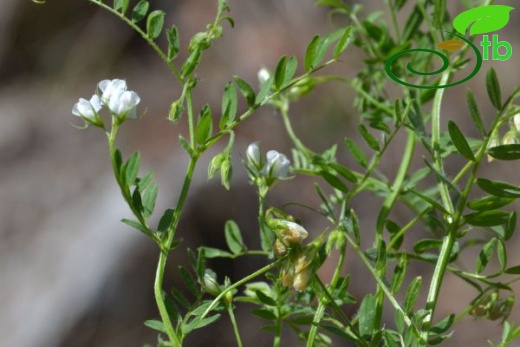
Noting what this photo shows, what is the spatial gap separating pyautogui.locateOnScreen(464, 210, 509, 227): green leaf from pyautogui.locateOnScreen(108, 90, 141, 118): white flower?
247 millimetres

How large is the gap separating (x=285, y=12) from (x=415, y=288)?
2994 millimetres

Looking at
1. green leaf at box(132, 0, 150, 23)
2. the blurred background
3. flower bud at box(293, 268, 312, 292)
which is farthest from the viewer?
the blurred background

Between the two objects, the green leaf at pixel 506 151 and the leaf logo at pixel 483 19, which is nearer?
the green leaf at pixel 506 151

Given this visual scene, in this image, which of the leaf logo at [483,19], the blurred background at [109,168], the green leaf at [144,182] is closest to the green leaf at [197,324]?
the green leaf at [144,182]

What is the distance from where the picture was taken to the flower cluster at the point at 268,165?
653 millimetres

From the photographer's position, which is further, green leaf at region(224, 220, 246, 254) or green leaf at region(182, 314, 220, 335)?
green leaf at region(224, 220, 246, 254)

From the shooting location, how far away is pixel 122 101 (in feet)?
2.04

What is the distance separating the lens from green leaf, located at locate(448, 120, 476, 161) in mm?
597

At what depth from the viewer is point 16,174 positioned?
3018 mm

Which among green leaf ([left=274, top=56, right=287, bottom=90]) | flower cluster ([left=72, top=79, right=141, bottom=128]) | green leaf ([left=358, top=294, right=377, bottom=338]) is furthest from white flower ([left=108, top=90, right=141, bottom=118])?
green leaf ([left=358, top=294, right=377, bottom=338])

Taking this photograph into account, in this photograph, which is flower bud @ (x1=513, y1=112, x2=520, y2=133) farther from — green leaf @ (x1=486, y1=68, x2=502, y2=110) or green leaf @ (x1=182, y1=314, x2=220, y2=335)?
green leaf @ (x1=182, y1=314, x2=220, y2=335)

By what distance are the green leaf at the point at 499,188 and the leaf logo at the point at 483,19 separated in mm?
201

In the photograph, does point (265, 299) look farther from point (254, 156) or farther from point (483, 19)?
point (483, 19)

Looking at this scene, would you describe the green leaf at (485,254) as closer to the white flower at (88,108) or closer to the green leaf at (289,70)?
the green leaf at (289,70)
